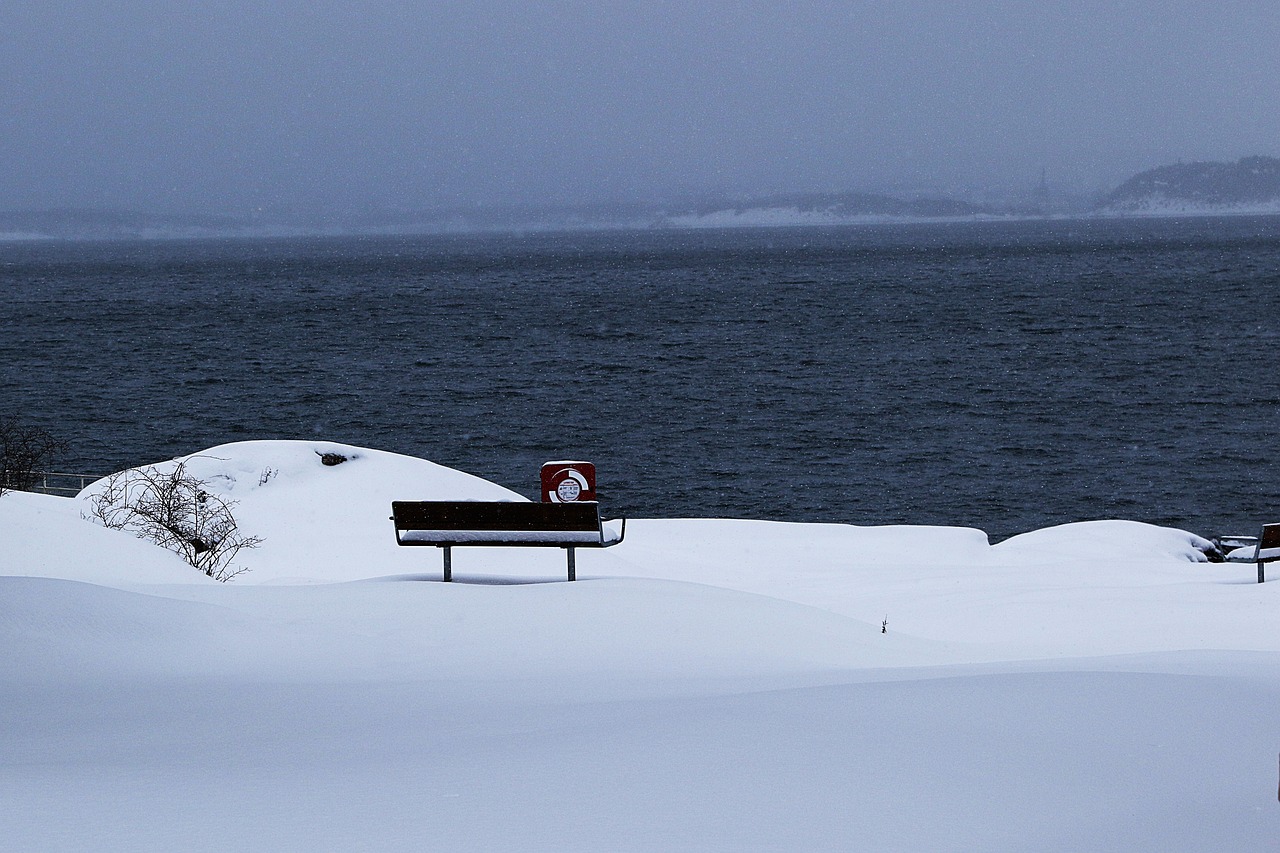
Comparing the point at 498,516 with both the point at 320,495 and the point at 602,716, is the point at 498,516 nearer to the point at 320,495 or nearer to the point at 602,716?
the point at 602,716

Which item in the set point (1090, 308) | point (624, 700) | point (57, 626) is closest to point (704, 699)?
point (624, 700)

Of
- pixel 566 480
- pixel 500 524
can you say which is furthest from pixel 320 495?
pixel 500 524

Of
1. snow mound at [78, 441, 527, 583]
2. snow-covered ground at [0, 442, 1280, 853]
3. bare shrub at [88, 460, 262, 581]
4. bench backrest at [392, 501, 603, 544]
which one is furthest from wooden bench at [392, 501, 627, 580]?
snow mound at [78, 441, 527, 583]

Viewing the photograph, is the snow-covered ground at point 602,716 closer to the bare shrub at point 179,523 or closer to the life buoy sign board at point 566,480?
the bare shrub at point 179,523

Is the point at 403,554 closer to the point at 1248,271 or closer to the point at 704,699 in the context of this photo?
the point at 704,699

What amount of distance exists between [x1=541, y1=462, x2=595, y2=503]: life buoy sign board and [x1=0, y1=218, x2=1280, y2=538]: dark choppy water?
62.5 feet

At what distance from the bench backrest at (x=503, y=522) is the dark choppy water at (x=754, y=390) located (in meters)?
21.3

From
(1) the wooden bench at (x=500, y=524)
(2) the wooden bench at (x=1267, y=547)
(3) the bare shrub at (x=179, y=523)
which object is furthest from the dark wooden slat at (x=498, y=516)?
(2) the wooden bench at (x=1267, y=547)

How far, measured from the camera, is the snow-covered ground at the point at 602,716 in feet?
16.2

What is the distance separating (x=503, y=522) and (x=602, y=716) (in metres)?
4.87

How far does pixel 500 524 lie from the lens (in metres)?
11.2

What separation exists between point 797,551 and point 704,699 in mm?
11207

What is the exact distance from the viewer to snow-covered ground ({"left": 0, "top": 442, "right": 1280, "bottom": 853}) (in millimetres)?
4930

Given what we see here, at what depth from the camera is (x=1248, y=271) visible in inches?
4592
